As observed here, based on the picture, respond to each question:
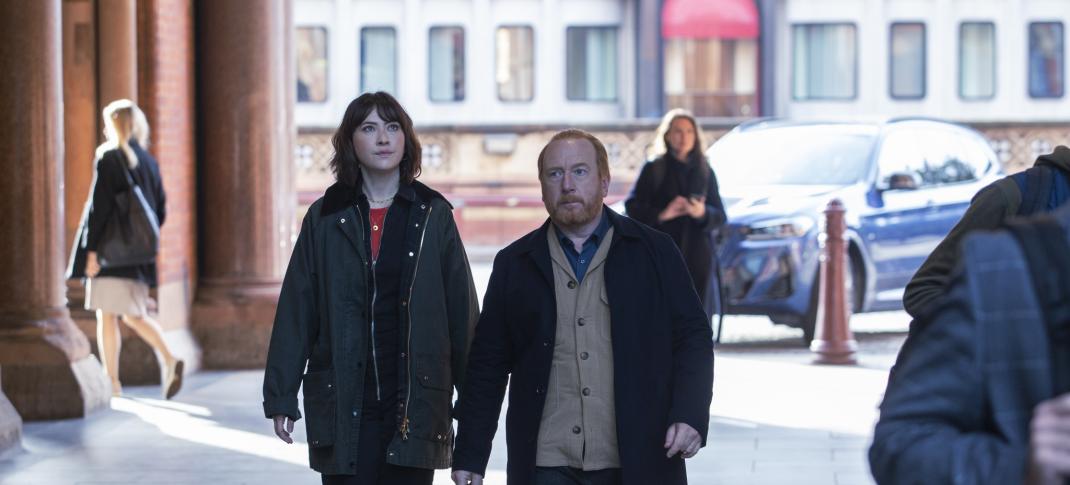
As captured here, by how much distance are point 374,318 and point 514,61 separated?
41453 millimetres

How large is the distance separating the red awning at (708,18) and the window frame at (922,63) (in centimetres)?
338

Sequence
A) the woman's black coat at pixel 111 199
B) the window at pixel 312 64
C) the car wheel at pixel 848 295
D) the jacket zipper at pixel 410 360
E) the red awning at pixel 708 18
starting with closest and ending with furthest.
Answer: the jacket zipper at pixel 410 360 → the woman's black coat at pixel 111 199 → the car wheel at pixel 848 295 → the red awning at pixel 708 18 → the window at pixel 312 64

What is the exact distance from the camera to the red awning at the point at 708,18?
151 feet

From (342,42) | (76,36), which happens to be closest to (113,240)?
(76,36)

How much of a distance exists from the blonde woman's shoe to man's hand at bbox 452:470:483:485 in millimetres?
7025

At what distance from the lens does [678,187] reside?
12.7 metres

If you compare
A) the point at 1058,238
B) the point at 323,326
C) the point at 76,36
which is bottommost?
the point at 323,326

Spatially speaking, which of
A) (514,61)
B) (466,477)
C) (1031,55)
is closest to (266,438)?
(466,477)

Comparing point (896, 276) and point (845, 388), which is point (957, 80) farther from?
point (845, 388)

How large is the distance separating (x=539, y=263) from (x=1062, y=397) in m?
2.99

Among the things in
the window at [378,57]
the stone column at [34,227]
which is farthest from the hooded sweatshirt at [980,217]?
the window at [378,57]

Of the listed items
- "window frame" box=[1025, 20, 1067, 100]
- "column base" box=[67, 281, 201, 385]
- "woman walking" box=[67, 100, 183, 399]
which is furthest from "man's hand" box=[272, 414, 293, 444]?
"window frame" box=[1025, 20, 1067, 100]

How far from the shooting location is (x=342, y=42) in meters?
46.7

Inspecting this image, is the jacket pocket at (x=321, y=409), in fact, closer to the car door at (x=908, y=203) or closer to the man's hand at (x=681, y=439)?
the man's hand at (x=681, y=439)
